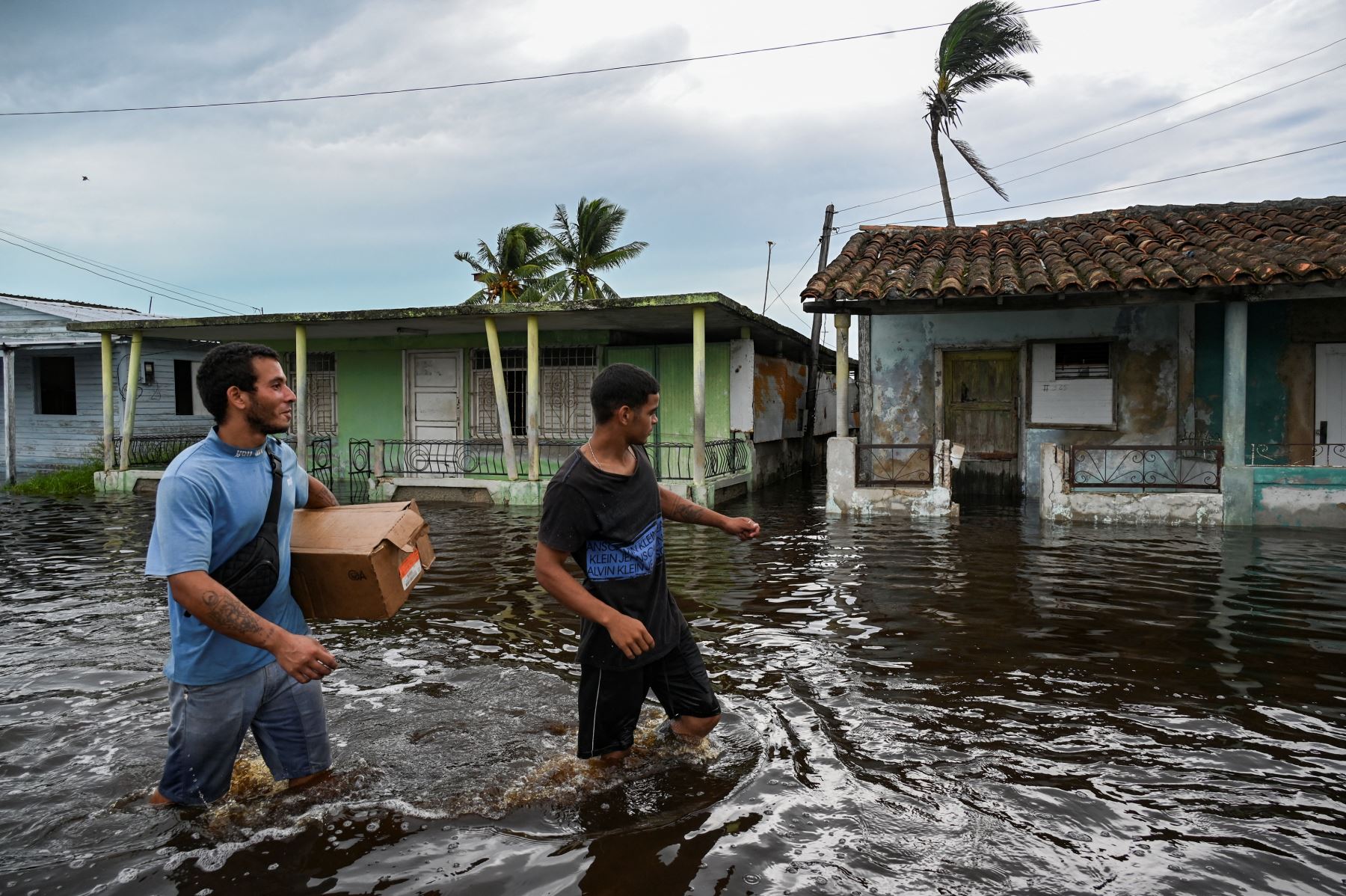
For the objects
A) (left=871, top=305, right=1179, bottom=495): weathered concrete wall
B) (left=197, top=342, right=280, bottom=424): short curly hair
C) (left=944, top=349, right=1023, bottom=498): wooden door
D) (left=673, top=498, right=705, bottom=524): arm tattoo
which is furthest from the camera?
(left=944, top=349, right=1023, bottom=498): wooden door

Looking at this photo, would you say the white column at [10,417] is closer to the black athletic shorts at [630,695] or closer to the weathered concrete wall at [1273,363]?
the black athletic shorts at [630,695]

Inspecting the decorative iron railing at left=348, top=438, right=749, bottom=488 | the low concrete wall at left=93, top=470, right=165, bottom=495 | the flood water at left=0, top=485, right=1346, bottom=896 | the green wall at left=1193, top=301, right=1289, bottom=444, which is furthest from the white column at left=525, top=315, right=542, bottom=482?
the green wall at left=1193, top=301, right=1289, bottom=444

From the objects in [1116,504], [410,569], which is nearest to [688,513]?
[410,569]

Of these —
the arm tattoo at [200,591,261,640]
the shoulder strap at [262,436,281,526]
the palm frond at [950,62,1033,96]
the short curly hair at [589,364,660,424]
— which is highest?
the palm frond at [950,62,1033,96]

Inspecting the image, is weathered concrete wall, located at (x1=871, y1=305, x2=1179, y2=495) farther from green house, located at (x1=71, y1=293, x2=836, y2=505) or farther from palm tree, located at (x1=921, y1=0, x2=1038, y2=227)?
palm tree, located at (x1=921, y1=0, x2=1038, y2=227)

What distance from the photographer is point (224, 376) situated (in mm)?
2750

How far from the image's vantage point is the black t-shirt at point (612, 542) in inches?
119

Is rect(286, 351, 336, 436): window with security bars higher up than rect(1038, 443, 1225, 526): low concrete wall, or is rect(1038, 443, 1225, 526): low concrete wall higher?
rect(286, 351, 336, 436): window with security bars

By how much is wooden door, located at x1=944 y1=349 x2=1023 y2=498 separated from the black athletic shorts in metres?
10.0

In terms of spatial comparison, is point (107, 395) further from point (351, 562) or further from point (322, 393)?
point (351, 562)

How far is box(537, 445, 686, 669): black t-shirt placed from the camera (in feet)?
9.92

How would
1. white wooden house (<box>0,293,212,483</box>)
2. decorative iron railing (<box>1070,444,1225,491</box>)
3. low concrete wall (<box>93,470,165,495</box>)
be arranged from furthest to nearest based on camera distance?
white wooden house (<box>0,293,212,483</box>) < low concrete wall (<box>93,470,165,495</box>) < decorative iron railing (<box>1070,444,1225,491</box>)

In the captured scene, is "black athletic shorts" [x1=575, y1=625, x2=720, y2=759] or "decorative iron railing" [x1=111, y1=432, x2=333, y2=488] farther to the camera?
"decorative iron railing" [x1=111, y1=432, x2=333, y2=488]

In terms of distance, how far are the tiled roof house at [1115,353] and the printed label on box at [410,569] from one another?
7.63 m
